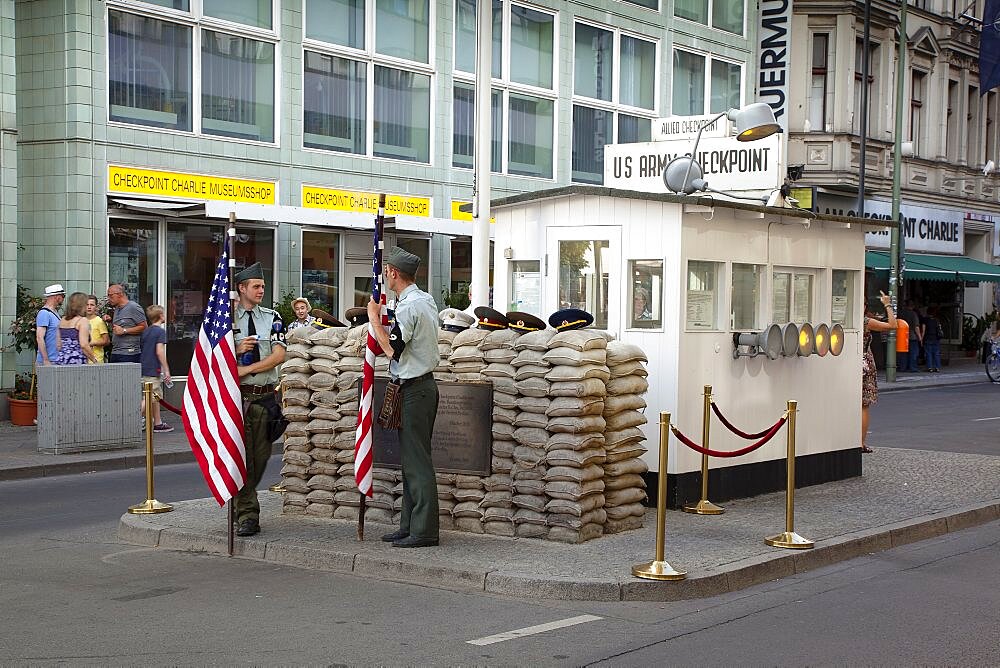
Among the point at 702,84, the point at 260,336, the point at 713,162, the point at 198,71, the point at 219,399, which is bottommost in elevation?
the point at 219,399

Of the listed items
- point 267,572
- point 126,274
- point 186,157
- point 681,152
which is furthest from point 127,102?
point 267,572

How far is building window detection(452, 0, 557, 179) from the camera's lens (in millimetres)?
24938

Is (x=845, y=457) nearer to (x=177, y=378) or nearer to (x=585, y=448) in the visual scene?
(x=585, y=448)

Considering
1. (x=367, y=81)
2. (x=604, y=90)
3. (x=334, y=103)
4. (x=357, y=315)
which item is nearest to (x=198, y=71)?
(x=334, y=103)

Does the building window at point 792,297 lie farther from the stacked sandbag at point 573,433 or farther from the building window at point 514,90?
the building window at point 514,90

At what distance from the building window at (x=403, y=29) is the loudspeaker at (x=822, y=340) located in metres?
13.8

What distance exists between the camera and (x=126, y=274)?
1964 cm

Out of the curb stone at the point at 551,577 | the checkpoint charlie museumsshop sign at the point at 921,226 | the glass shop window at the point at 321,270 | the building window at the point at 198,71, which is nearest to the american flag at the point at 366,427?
the curb stone at the point at 551,577

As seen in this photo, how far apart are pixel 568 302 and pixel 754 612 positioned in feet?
13.7

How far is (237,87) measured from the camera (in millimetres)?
21047

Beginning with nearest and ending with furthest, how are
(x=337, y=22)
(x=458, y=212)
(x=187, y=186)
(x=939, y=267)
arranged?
(x=187, y=186)
(x=337, y=22)
(x=458, y=212)
(x=939, y=267)

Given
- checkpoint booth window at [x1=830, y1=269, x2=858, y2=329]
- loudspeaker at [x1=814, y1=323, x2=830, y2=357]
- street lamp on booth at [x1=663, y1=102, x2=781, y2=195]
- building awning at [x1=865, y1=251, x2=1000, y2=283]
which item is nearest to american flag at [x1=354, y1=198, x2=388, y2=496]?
street lamp on booth at [x1=663, y1=102, x2=781, y2=195]

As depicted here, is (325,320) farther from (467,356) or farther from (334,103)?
(334,103)

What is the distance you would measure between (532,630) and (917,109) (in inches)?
1376
